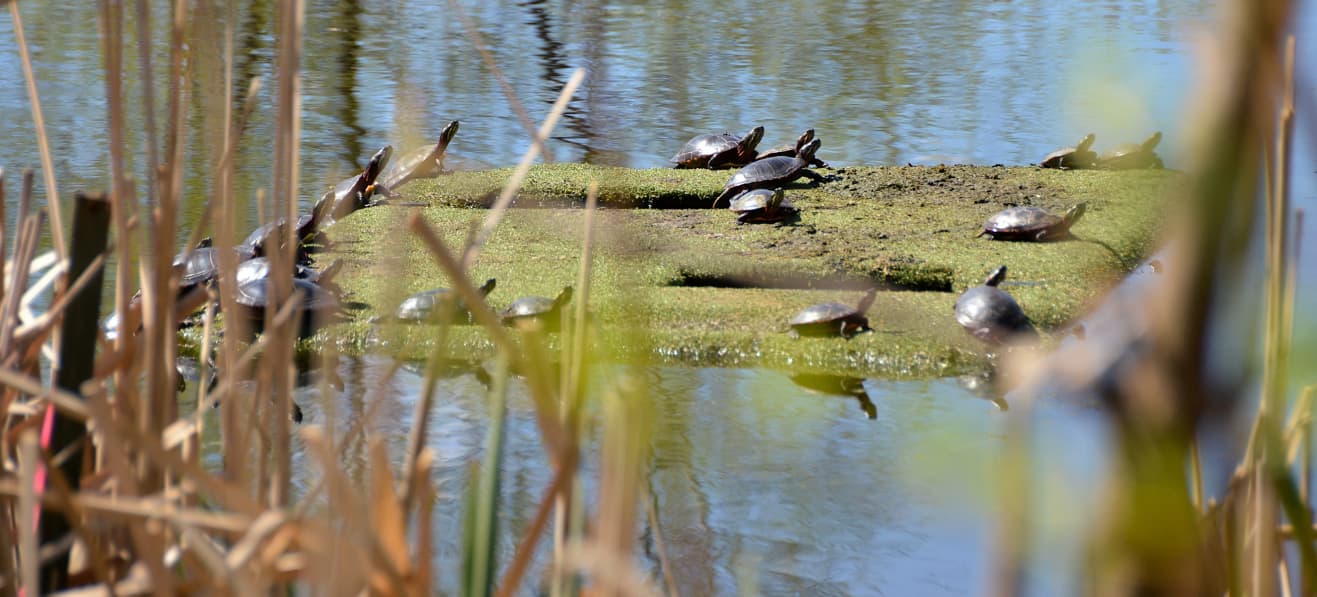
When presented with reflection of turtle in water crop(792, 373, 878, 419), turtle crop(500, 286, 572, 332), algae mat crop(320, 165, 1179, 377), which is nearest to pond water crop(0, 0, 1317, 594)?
reflection of turtle in water crop(792, 373, 878, 419)

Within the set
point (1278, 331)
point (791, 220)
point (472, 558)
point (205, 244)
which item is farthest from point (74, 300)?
point (791, 220)

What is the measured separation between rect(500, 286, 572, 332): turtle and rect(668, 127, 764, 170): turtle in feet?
6.61

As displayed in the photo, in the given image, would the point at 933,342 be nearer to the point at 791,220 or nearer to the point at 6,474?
the point at 791,220

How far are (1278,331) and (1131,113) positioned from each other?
0.90 ft

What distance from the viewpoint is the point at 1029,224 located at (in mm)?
3598

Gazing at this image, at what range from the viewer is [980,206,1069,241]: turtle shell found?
3602mm

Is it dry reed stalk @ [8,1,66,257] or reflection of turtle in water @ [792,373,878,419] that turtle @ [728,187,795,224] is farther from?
dry reed stalk @ [8,1,66,257]

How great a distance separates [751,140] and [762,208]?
123 cm

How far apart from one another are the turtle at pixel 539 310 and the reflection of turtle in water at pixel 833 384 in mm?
578

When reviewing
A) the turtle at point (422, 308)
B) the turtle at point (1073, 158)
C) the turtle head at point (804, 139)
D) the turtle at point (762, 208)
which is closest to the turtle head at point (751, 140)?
→ the turtle head at point (804, 139)

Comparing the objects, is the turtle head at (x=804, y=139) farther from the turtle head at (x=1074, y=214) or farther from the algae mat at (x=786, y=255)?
the turtle head at (x=1074, y=214)

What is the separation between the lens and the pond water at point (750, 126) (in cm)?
49

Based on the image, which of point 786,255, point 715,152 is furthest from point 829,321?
point 715,152

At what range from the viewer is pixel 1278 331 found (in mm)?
483
